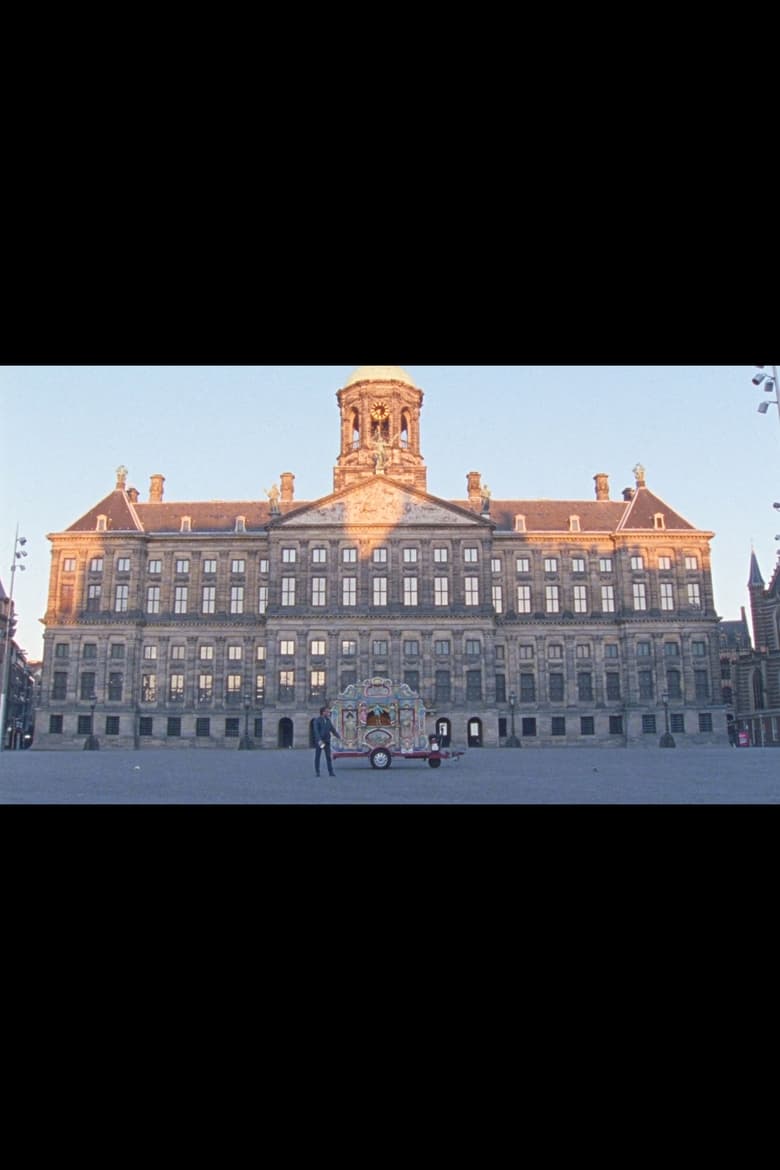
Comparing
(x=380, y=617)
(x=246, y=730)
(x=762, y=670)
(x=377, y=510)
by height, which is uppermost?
(x=377, y=510)

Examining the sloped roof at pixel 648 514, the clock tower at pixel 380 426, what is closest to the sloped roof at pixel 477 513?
the sloped roof at pixel 648 514

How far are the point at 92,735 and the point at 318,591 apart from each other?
13987 millimetres

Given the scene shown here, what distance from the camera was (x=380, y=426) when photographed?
5347 centimetres

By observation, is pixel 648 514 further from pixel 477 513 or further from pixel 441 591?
pixel 441 591

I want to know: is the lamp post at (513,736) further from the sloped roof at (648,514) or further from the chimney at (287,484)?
the chimney at (287,484)

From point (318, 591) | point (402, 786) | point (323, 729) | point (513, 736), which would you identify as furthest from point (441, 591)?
point (402, 786)

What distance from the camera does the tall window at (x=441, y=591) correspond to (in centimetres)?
4828

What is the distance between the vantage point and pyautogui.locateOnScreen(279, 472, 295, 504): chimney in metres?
57.3

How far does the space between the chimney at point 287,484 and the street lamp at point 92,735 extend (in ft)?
54.9

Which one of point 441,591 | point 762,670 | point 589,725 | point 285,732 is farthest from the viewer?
point 762,670
